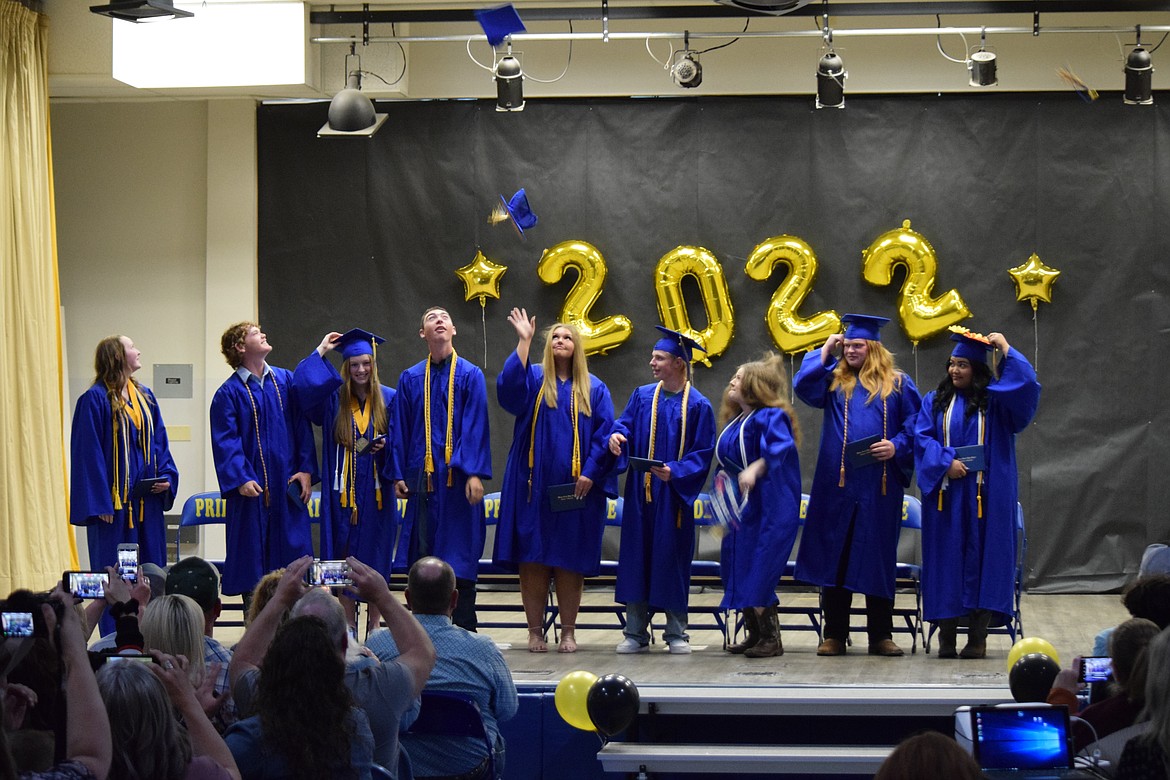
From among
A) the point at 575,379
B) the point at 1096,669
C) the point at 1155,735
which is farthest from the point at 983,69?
the point at 1155,735

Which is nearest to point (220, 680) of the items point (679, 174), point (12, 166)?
point (12, 166)

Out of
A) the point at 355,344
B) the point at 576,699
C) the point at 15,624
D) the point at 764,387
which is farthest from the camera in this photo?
the point at 355,344

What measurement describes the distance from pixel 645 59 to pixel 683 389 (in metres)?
3.95

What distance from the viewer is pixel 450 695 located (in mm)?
4113

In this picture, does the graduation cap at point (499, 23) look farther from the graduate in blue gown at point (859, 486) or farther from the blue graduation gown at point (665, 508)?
the graduate in blue gown at point (859, 486)

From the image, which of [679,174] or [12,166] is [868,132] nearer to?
[679,174]

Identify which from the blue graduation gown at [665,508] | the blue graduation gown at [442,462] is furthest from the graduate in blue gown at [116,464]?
the blue graduation gown at [665,508]

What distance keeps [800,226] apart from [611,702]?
6082mm

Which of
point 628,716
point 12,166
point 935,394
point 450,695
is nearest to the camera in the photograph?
point 450,695

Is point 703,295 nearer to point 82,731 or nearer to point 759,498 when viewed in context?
point 759,498

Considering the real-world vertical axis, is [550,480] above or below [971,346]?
below

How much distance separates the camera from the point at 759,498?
273 inches

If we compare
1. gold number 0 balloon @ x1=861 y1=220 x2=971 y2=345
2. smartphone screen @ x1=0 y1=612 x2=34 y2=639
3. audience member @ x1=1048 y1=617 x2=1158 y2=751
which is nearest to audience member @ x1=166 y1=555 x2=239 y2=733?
smartphone screen @ x1=0 y1=612 x2=34 y2=639

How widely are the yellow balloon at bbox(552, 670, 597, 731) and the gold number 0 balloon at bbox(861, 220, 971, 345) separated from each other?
5616 millimetres
